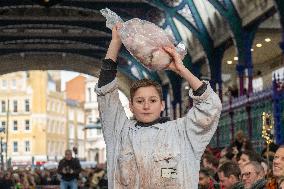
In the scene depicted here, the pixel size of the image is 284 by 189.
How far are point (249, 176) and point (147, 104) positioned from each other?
3.28 metres

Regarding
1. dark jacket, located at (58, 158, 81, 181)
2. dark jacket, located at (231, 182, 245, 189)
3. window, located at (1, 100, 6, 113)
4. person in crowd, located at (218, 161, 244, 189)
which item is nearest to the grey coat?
dark jacket, located at (231, 182, 245, 189)

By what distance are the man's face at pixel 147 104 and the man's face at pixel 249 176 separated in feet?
10.3

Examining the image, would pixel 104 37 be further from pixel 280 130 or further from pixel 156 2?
pixel 280 130

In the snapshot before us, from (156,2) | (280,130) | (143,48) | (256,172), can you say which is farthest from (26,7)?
(143,48)

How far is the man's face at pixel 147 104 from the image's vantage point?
410 cm

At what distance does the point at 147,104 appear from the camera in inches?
161

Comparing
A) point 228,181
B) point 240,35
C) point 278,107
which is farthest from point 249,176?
point 240,35

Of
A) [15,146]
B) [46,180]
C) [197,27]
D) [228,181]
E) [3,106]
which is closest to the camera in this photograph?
[228,181]

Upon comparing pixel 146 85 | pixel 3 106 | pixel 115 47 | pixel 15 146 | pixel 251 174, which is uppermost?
pixel 3 106

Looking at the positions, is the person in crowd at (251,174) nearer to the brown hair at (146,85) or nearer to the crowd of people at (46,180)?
the brown hair at (146,85)

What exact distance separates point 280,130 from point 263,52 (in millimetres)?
19314

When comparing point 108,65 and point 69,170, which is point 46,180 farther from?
point 108,65

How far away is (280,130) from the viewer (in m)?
18.1

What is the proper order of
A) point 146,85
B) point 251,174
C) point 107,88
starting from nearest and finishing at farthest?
point 146,85, point 107,88, point 251,174
